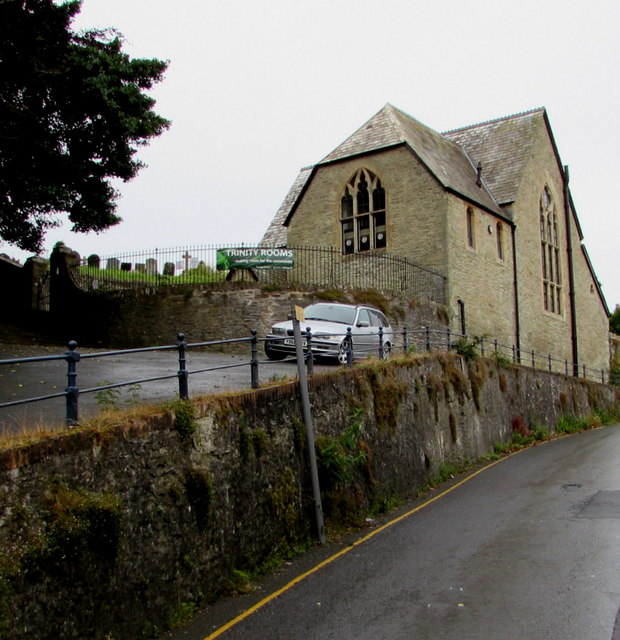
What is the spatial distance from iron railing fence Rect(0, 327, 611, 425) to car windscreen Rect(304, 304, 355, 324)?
37.7 inches

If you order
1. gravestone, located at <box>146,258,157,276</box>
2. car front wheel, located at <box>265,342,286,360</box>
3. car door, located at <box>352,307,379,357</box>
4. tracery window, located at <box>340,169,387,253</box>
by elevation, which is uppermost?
tracery window, located at <box>340,169,387,253</box>

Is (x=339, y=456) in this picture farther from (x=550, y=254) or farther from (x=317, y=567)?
(x=550, y=254)

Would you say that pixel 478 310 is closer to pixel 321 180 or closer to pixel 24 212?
pixel 321 180

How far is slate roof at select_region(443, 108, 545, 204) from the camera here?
3434 cm

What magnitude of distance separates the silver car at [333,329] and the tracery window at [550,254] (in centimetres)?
1832

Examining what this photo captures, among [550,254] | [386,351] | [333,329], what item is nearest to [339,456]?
[386,351]

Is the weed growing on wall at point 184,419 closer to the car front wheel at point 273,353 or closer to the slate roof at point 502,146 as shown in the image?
the car front wheel at point 273,353

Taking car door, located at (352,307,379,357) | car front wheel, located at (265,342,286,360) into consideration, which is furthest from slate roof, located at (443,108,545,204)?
car front wheel, located at (265,342,286,360)

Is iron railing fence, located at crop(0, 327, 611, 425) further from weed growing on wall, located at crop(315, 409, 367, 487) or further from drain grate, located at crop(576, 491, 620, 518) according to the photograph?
drain grate, located at crop(576, 491, 620, 518)

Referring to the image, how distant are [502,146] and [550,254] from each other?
5.90 metres

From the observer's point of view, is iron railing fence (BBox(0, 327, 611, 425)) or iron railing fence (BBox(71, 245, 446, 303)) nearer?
iron railing fence (BBox(0, 327, 611, 425))

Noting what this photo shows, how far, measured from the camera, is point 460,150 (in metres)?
36.4

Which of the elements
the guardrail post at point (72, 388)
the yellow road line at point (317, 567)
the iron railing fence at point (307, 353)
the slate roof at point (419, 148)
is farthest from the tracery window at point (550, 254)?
the guardrail post at point (72, 388)

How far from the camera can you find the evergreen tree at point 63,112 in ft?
53.9
